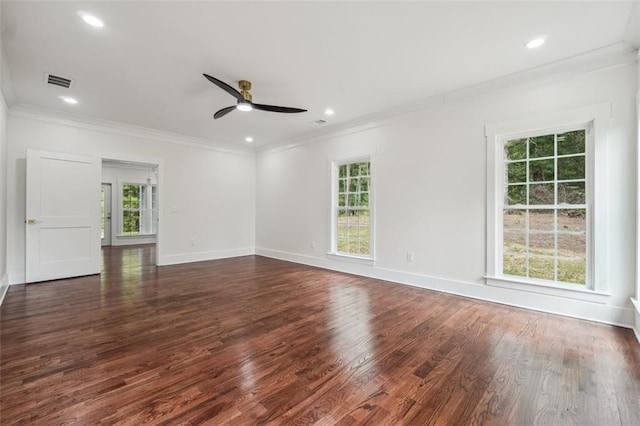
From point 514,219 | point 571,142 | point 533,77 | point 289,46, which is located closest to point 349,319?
point 514,219

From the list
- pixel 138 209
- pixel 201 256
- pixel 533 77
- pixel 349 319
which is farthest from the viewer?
pixel 138 209

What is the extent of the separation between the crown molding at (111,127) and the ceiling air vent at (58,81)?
1.39 meters

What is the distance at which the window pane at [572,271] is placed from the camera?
122 inches

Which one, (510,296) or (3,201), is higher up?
(3,201)

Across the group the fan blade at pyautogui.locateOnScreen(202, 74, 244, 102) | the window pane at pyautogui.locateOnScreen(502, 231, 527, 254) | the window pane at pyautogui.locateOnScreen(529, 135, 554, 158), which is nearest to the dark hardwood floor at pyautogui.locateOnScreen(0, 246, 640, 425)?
the window pane at pyautogui.locateOnScreen(502, 231, 527, 254)

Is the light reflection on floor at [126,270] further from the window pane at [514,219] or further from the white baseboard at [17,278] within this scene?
the window pane at [514,219]

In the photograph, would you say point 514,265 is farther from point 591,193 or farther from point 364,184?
point 364,184

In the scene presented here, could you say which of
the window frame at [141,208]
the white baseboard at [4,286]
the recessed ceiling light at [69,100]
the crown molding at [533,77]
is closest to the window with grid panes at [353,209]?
the crown molding at [533,77]

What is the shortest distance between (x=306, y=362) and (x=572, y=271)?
123 inches

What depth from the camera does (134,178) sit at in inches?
371

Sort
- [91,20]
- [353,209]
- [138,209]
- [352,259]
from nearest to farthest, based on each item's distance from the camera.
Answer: [91,20] < [352,259] < [353,209] < [138,209]

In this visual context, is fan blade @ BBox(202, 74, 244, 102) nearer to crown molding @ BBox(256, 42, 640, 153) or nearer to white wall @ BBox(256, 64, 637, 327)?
crown molding @ BBox(256, 42, 640, 153)

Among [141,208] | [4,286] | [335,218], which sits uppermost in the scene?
[141,208]

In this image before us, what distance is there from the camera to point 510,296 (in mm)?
3447
